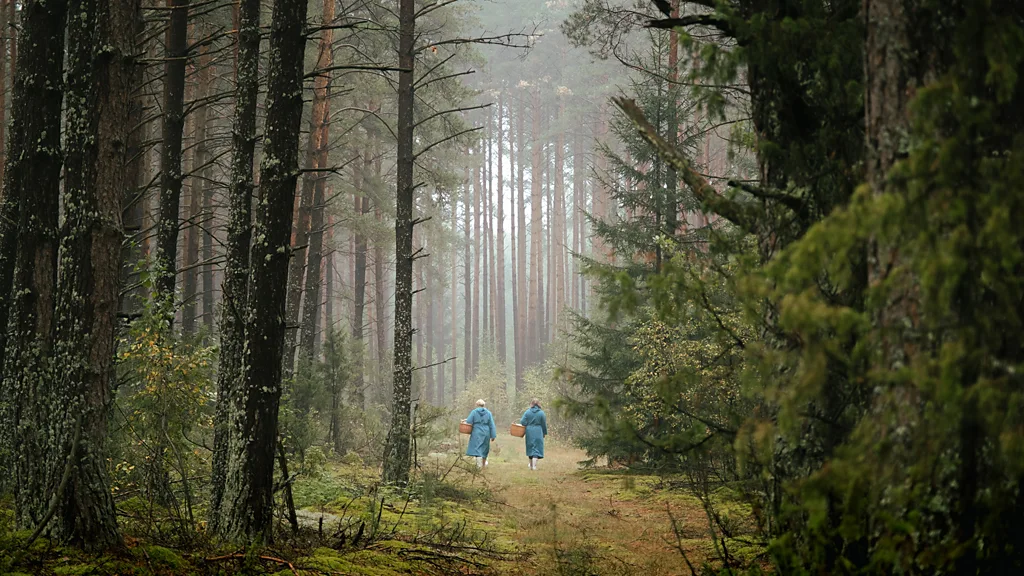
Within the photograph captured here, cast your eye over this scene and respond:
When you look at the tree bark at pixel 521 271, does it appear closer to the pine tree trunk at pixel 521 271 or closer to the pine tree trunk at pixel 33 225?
the pine tree trunk at pixel 521 271

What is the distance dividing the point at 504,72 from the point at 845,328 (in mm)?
42780

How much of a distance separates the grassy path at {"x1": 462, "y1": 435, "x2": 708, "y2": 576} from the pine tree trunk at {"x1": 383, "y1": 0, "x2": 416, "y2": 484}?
1797 millimetres

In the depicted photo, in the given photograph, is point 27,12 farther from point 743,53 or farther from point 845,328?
point 845,328

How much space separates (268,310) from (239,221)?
147 centimetres

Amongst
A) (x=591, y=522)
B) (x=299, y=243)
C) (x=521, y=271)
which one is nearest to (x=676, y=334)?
(x=591, y=522)

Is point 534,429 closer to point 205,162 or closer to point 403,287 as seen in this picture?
point 403,287

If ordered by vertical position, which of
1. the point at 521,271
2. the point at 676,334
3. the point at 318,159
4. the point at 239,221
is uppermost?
the point at 521,271

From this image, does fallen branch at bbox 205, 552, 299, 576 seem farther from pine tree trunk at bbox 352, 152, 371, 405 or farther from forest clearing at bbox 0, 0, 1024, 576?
pine tree trunk at bbox 352, 152, 371, 405

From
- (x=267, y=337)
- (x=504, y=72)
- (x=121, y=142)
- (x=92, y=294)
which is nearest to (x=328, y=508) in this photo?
(x=267, y=337)

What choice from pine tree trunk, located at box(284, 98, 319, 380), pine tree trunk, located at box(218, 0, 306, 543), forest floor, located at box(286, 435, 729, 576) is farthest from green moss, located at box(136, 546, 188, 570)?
pine tree trunk, located at box(284, 98, 319, 380)

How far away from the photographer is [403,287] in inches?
470

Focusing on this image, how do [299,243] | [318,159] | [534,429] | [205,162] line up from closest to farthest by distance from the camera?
1. [299,243]
2. [318,159]
3. [205,162]
4. [534,429]

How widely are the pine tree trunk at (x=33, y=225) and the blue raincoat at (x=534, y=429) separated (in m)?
12.2

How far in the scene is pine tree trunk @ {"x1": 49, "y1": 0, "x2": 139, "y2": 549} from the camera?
16.9 ft
